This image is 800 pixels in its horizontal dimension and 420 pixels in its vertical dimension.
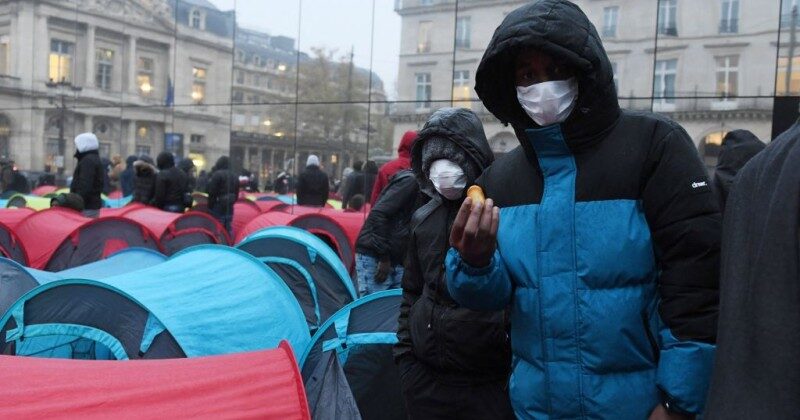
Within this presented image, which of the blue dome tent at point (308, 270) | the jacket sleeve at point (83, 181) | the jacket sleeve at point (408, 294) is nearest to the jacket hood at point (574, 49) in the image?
the jacket sleeve at point (408, 294)

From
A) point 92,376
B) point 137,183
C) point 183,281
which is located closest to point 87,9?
point 137,183

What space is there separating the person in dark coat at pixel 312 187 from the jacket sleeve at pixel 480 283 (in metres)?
8.95

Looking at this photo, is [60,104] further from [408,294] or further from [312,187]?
[408,294]

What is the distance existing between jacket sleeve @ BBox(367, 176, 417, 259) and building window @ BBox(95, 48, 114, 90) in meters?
15.4

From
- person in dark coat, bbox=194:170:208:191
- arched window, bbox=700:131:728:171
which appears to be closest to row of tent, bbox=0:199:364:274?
arched window, bbox=700:131:728:171

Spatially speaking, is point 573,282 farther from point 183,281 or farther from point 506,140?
point 506,140

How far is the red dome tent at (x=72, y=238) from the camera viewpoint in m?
7.73

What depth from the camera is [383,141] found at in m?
10.8

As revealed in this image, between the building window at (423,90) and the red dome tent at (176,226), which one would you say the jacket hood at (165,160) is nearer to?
the red dome tent at (176,226)

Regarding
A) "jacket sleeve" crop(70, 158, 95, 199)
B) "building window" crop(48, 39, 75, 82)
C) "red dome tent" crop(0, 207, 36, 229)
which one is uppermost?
"building window" crop(48, 39, 75, 82)

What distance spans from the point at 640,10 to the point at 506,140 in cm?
217

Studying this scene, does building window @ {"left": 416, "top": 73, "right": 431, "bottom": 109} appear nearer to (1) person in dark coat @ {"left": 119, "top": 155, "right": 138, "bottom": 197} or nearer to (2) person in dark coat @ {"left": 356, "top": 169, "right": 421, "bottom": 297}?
(2) person in dark coat @ {"left": 356, "top": 169, "right": 421, "bottom": 297}

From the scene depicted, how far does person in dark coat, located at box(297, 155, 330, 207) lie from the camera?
10758 mm

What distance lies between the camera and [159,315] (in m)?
4.00
